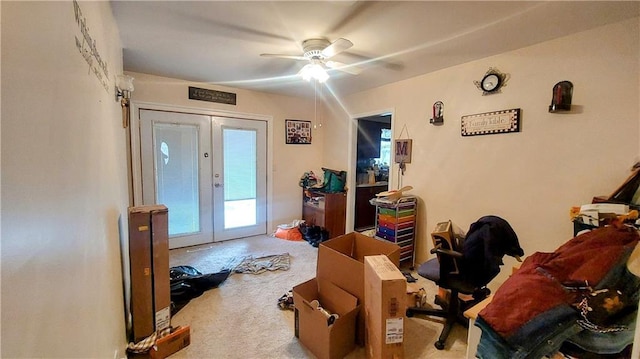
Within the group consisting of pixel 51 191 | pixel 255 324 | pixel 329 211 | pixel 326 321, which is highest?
pixel 51 191

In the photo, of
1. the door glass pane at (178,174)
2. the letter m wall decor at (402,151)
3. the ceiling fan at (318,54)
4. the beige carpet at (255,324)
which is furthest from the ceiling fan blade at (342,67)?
the beige carpet at (255,324)

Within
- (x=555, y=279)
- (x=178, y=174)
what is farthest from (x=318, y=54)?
(x=178, y=174)

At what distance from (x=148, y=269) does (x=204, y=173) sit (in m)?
2.15

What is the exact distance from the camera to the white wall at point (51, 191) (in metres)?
0.50

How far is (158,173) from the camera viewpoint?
3.43 meters

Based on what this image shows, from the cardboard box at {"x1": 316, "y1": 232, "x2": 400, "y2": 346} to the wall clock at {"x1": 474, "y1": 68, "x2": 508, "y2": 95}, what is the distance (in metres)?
1.75

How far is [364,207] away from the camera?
4.65 m

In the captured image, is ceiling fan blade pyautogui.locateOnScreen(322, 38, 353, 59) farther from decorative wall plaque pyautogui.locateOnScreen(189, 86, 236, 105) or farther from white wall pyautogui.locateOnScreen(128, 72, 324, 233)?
decorative wall plaque pyautogui.locateOnScreen(189, 86, 236, 105)

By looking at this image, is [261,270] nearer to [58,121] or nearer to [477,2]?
[58,121]

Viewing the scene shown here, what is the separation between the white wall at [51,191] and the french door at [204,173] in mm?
2334

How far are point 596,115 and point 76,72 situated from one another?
121 inches

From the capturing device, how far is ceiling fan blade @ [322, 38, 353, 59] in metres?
1.94

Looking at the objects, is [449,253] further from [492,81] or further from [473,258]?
[492,81]

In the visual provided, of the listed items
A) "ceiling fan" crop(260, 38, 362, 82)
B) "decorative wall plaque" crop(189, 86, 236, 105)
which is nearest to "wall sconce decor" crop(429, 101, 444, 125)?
"ceiling fan" crop(260, 38, 362, 82)
